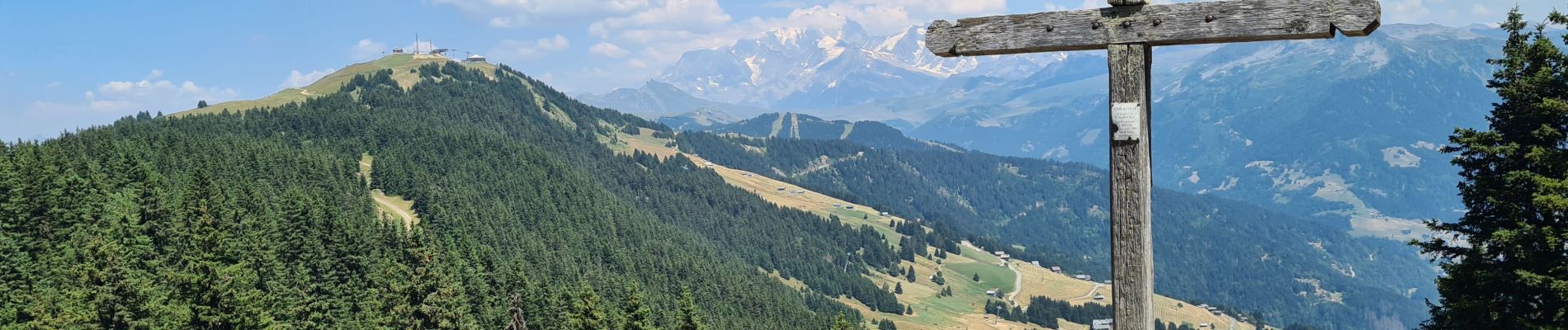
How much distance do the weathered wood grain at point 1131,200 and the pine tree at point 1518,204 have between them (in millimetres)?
15773

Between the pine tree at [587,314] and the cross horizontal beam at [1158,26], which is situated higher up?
the cross horizontal beam at [1158,26]

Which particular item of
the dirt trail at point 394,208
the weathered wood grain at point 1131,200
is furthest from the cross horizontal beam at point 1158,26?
the dirt trail at point 394,208

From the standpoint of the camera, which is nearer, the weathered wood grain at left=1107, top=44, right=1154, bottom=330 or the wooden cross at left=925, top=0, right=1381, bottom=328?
the wooden cross at left=925, top=0, right=1381, bottom=328

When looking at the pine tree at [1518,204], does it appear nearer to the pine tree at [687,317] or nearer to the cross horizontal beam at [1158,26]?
the cross horizontal beam at [1158,26]

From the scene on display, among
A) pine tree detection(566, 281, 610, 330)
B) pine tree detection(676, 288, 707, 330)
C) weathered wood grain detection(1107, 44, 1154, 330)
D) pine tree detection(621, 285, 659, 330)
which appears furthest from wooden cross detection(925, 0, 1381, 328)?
pine tree detection(566, 281, 610, 330)

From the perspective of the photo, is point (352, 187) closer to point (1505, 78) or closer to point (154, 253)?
point (154, 253)

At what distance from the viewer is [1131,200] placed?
33.7 ft

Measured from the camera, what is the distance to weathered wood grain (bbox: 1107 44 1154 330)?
10.1 metres

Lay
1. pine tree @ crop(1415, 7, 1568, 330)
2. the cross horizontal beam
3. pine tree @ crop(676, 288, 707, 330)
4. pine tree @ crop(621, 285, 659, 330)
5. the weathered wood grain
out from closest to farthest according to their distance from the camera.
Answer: the cross horizontal beam, the weathered wood grain, pine tree @ crop(1415, 7, 1568, 330), pine tree @ crop(676, 288, 707, 330), pine tree @ crop(621, 285, 659, 330)

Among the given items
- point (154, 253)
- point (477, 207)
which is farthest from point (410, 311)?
point (477, 207)

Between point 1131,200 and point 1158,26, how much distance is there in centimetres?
182

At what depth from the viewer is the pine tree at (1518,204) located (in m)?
21.2

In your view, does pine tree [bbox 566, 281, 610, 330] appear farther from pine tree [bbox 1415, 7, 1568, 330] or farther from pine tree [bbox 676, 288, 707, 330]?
pine tree [bbox 1415, 7, 1568, 330]

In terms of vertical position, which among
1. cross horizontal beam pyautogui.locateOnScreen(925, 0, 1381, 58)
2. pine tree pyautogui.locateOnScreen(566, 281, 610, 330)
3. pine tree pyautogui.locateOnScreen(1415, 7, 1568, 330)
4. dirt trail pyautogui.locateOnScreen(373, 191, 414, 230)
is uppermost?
cross horizontal beam pyautogui.locateOnScreen(925, 0, 1381, 58)
